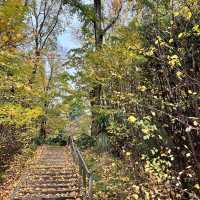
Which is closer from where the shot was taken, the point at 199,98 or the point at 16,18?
the point at 199,98

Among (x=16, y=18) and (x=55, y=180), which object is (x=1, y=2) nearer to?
(x=16, y=18)

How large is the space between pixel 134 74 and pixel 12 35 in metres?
6.17

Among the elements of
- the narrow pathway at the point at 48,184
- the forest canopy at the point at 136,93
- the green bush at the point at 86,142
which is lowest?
the narrow pathway at the point at 48,184

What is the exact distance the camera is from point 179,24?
7.78 metres

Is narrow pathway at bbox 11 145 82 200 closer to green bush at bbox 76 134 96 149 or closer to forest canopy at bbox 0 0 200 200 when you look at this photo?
forest canopy at bbox 0 0 200 200

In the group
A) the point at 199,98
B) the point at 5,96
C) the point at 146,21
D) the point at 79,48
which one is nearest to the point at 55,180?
the point at 5,96

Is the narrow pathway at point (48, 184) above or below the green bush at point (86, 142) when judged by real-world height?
below

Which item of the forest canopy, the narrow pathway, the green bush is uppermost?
the forest canopy

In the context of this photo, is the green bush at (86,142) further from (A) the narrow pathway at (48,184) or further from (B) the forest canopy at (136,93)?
(A) the narrow pathway at (48,184)

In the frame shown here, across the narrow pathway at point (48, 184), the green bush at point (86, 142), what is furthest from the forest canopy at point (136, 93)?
the narrow pathway at point (48, 184)

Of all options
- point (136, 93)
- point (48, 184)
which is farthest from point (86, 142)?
point (136, 93)

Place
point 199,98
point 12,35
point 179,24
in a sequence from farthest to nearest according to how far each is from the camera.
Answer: point 12,35 < point 179,24 < point 199,98

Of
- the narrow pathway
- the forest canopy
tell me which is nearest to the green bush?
the forest canopy

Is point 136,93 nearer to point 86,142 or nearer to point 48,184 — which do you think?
point 48,184
